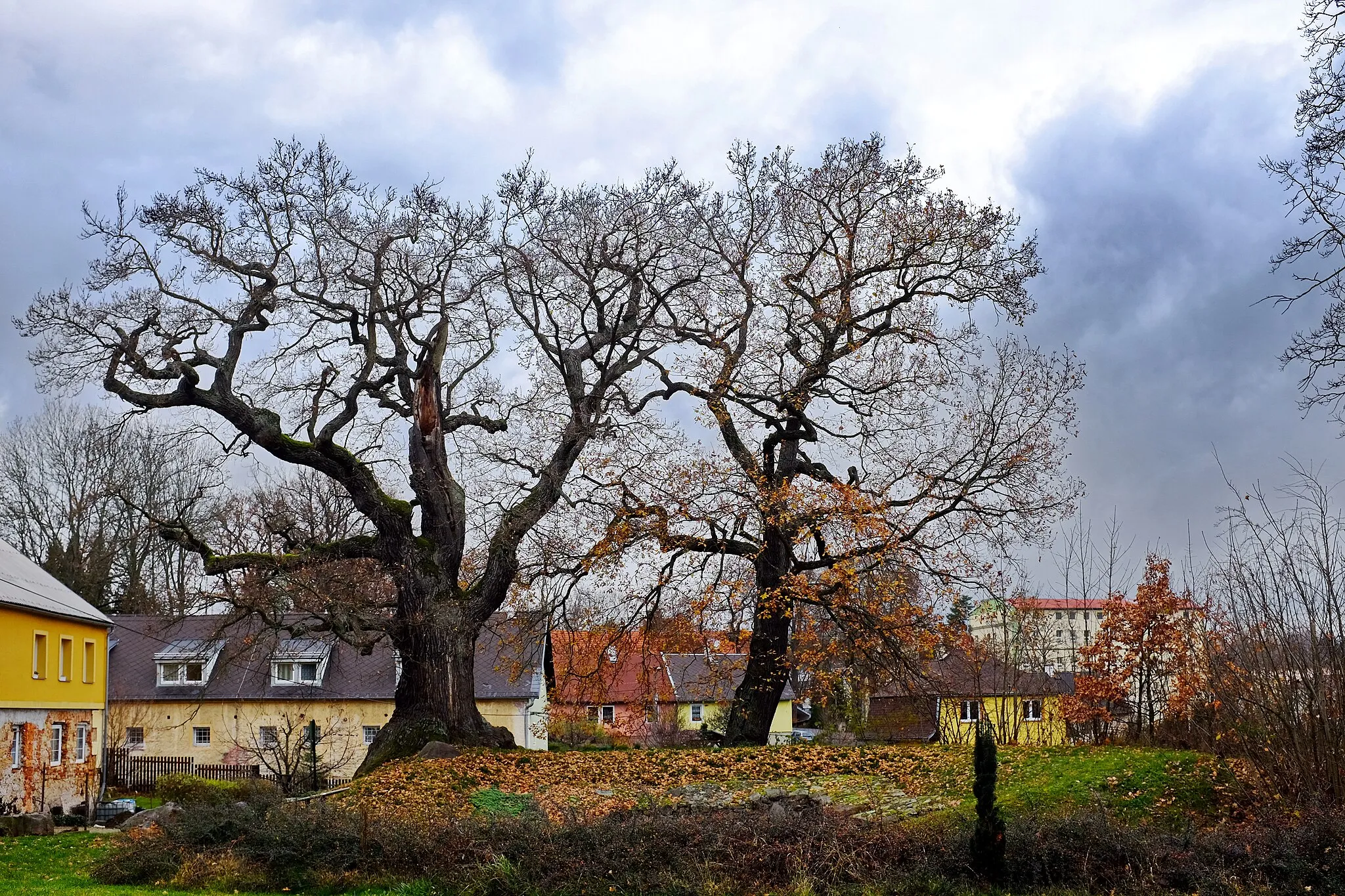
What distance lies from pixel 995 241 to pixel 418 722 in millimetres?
13651

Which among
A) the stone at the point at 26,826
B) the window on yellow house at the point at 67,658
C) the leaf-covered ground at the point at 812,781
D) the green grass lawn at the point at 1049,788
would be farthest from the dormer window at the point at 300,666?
the green grass lawn at the point at 1049,788

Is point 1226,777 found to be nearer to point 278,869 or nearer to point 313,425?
point 278,869

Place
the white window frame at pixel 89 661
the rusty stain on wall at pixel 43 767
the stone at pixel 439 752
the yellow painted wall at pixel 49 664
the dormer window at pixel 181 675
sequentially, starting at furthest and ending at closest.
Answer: the dormer window at pixel 181 675 → the white window frame at pixel 89 661 → the yellow painted wall at pixel 49 664 → the rusty stain on wall at pixel 43 767 → the stone at pixel 439 752

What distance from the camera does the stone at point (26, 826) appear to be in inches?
904

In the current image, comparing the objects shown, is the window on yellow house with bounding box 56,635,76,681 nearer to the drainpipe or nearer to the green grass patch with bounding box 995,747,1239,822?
the drainpipe

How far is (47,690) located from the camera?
2884cm

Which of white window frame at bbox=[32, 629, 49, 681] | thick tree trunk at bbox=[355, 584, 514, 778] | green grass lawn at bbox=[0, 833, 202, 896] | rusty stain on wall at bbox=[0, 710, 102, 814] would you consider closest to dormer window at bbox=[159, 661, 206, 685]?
rusty stain on wall at bbox=[0, 710, 102, 814]

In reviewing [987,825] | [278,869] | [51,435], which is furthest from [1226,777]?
[51,435]

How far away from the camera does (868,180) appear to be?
20781 millimetres

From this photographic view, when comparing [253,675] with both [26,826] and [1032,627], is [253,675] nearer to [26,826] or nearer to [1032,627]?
[26,826]

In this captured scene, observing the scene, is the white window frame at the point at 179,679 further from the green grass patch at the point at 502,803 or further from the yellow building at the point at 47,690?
the green grass patch at the point at 502,803

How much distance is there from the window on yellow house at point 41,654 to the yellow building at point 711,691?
50.5 ft

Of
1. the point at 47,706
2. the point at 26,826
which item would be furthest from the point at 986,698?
the point at 47,706

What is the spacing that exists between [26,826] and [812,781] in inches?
675
